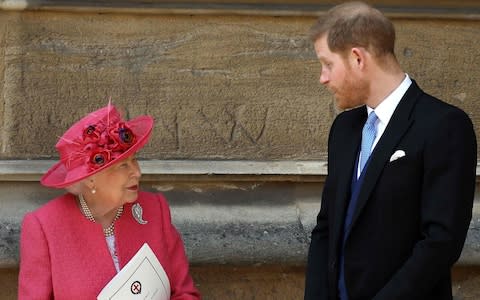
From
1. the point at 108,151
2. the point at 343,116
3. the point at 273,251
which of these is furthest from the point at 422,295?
the point at 273,251

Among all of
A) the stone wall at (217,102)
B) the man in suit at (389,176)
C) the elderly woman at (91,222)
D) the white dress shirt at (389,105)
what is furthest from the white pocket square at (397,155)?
the stone wall at (217,102)

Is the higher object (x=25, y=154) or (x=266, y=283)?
(x=25, y=154)

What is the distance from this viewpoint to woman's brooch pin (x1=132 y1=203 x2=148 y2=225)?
12.0 ft

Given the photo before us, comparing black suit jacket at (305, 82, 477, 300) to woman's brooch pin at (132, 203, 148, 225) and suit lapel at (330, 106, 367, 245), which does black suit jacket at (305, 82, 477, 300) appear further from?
woman's brooch pin at (132, 203, 148, 225)

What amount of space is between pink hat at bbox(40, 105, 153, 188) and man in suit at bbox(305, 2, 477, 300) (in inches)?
28.0

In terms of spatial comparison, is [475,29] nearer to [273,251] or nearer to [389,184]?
[273,251]

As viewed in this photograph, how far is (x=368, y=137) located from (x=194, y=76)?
148 cm

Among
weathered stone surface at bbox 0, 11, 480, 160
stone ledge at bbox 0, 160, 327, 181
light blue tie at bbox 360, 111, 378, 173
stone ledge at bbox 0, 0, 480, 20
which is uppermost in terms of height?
stone ledge at bbox 0, 0, 480, 20

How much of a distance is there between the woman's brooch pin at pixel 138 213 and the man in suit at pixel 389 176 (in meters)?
0.72

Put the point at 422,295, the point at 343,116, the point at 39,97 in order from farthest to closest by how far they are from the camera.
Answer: the point at 39,97 → the point at 343,116 → the point at 422,295

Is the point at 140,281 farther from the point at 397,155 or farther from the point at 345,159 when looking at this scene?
the point at 397,155

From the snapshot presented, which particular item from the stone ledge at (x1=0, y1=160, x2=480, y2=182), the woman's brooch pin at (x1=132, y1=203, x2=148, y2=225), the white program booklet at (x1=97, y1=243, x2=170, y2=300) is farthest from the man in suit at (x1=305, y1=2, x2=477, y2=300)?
the stone ledge at (x1=0, y1=160, x2=480, y2=182)

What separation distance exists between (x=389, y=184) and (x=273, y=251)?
1502mm

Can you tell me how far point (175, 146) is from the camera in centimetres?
459
